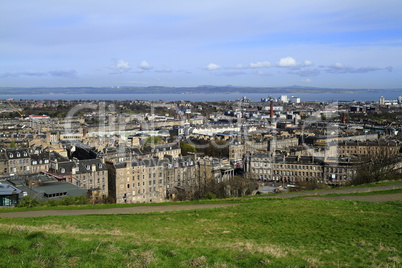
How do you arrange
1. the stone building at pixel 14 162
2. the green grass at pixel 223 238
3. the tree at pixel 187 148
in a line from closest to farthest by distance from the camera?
the green grass at pixel 223 238
the stone building at pixel 14 162
the tree at pixel 187 148

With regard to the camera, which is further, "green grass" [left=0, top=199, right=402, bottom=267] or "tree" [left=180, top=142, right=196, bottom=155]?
"tree" [left=180, top=142, right=196, bottom=155]

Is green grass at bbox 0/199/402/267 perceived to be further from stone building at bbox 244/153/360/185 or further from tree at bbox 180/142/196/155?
tree at bbox 180/142/196/155

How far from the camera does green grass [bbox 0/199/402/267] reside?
8898 millimetres

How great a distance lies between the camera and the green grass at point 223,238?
29.2 feet

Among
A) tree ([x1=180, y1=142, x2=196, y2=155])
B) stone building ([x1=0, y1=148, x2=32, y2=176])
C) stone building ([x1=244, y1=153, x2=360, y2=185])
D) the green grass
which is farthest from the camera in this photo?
tree ([x1=180, y1=142, x2=196, y2=155])

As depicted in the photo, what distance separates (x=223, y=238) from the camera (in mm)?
12328

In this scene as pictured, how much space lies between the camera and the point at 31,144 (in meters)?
57.3

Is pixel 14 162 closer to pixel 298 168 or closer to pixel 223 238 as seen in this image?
pixel 298 168

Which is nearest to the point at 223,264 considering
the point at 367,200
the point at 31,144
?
the point at 367,200

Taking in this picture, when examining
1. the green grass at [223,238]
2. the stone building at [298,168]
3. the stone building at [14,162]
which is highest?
the green grass at [223,238]

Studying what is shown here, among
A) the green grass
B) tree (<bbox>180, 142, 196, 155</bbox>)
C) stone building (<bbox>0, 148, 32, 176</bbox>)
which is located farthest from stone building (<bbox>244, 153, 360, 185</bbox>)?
the green grass

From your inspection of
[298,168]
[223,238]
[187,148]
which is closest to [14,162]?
[187,148]

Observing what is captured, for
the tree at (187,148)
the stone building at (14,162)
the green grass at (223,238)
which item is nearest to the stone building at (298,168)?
the tree at (187,148)

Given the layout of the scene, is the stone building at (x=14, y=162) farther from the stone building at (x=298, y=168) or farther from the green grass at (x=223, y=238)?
the green grass at (x=223, y=238)
